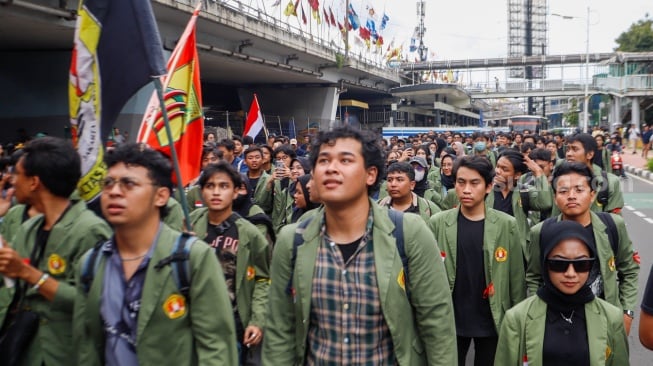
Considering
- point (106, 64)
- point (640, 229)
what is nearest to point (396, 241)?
point (106, 64)

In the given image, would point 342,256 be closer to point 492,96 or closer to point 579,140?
point 579,140

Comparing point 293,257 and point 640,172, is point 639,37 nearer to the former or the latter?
point 640,172

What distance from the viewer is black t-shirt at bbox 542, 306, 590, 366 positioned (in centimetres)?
299

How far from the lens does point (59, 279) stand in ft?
10.0

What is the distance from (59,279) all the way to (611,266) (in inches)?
129

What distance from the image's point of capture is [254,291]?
13.6ft

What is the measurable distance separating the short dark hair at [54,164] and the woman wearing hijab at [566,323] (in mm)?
2348

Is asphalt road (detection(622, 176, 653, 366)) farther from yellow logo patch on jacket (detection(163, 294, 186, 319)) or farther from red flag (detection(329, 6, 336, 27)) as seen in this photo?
red flag (detection(329, 6, 336, 27))

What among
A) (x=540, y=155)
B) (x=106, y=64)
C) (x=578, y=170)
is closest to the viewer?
(x=106, y=64)

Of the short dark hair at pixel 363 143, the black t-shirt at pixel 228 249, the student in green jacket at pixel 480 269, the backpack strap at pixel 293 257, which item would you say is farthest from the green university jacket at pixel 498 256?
the backpack strap at pixel 293 257

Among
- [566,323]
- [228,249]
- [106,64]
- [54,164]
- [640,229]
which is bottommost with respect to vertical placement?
[640,229]

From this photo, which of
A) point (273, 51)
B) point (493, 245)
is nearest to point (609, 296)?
point (493, 245)

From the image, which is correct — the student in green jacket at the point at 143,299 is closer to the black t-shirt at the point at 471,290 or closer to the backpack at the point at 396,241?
the backpack at the point at 396,241

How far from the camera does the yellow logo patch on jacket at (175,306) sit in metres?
2.63
